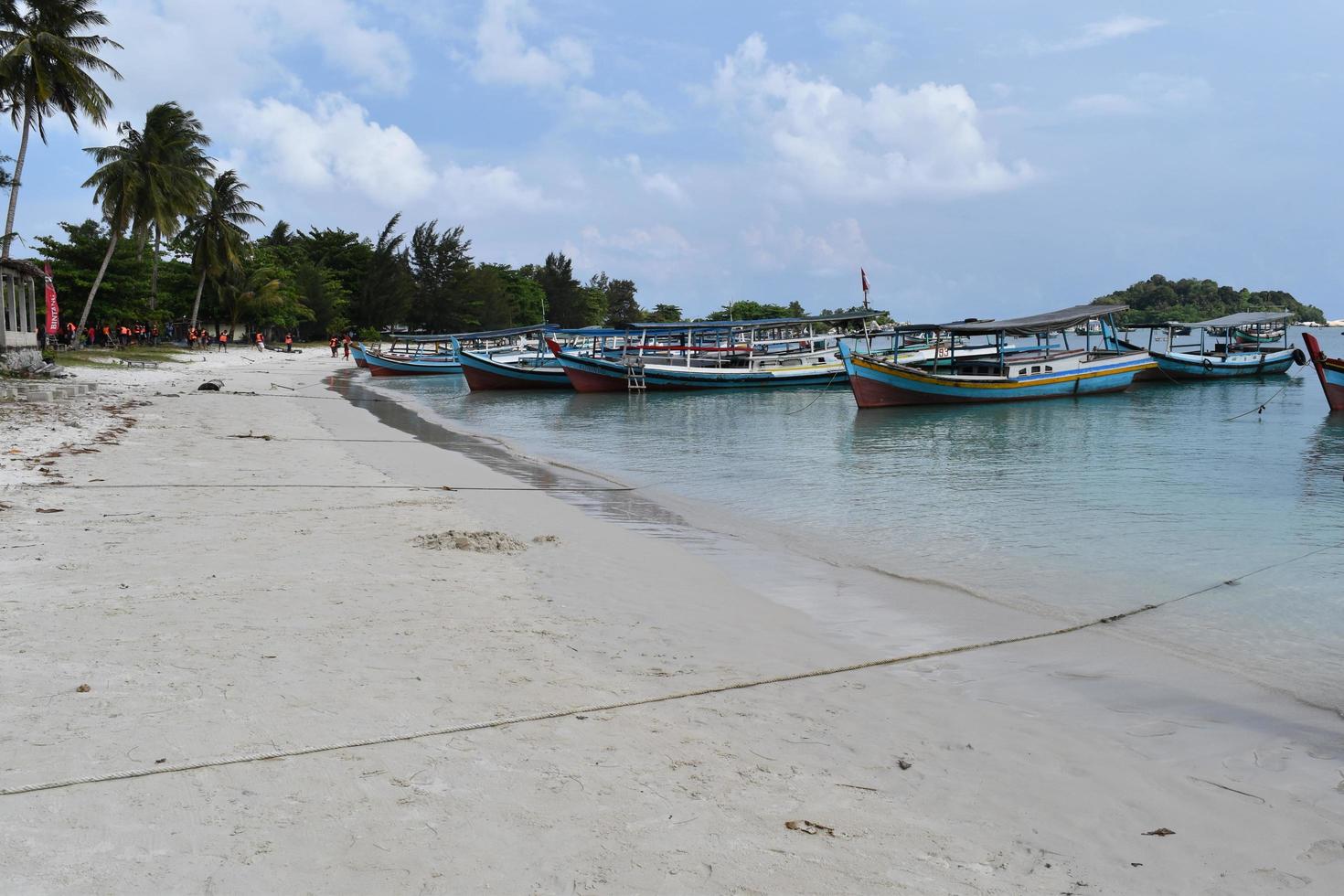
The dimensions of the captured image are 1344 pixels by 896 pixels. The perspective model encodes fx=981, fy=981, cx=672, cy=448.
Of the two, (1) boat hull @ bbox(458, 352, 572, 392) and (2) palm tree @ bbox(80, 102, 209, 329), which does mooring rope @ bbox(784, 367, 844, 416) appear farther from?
(2) palm tree @ bbox(80, 102, 209, 329)

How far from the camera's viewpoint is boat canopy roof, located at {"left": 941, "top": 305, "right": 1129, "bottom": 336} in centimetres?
3048

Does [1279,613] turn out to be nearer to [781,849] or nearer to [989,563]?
[989,563]

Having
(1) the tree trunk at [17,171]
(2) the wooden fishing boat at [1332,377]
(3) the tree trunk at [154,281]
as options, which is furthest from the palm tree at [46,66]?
(2) the wooden fishing boat at [1332,377]

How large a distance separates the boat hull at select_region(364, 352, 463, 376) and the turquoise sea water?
2339cm

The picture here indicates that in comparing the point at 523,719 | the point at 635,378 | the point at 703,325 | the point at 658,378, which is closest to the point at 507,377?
the point at 635,378

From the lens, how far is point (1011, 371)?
3231cm

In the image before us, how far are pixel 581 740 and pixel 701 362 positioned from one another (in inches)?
1491

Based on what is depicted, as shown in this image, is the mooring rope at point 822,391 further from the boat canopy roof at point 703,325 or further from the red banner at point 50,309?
the red banner at point 50,309

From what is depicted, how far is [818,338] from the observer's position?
143ft

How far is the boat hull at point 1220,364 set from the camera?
43969 mm

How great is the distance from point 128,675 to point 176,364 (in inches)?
1574

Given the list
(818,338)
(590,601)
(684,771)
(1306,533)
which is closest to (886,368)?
(818,338)

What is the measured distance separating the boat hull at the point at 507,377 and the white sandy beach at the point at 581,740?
34.0 m

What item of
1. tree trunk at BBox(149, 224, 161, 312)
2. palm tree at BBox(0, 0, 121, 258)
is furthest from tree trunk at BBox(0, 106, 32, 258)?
tree trunk at BBox(149, 224, 161, 312)
